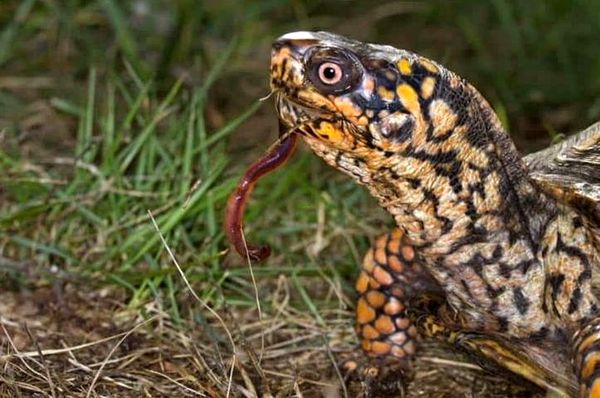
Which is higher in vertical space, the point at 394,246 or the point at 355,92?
the point at 355,92

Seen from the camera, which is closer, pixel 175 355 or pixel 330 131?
pixel 330 131

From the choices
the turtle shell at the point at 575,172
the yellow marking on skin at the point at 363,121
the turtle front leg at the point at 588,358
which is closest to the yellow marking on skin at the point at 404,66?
the yellow marking on skin at the point at 363,121

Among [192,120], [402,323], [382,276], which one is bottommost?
[402,323]

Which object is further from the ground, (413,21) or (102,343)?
(413,21)

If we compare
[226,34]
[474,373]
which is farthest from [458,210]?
[226,34]

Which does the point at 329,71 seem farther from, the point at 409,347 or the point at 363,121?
the point at 409,347

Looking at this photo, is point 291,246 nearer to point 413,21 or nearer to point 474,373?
point 474,373

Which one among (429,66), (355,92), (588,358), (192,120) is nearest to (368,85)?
(355,92)

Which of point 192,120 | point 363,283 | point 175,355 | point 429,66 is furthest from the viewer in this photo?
point 192,120
